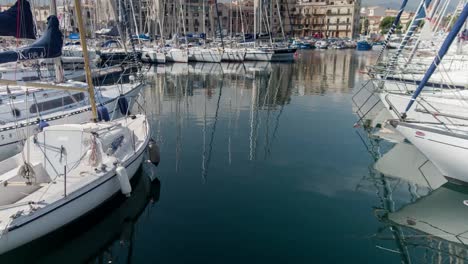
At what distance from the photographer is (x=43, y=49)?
61.6ft

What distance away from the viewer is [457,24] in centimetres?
1452

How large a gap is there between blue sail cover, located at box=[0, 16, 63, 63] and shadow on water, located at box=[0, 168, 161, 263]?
31.2ft

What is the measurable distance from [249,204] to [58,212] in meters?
6.46

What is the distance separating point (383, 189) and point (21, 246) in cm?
1311

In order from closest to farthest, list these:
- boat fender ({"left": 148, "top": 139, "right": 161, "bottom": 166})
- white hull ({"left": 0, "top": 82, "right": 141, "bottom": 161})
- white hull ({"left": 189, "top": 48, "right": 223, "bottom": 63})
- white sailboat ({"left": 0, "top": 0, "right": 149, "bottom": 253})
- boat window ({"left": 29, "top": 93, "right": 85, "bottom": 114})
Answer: white sailboat ({"left": 0, "top": 0, "right": 149, "bottom": 253})
boat fender ({"left": 148, "top": 139, "right": 161, "bottom": 166})
white hull ({"left": 0, "top": 82, "right": 141, "bottom": 161})
boat window ({"left": 29, "top": 93, "right": 85, "bottom": 114})
white hull ({"left": 189, "top": 48, "right": 223, "bottom": 63})

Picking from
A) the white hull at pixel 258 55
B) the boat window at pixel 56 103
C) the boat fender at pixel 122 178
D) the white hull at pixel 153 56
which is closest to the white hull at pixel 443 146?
the boat fender at pixel 122 178

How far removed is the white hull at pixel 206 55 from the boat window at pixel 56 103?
164 ft

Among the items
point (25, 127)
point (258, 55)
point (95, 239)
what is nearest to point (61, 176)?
point (95, 239)

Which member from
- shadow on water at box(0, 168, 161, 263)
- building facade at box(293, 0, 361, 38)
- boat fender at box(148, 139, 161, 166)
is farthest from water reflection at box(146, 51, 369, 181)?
building facade at box(293, 0, 361, 38)

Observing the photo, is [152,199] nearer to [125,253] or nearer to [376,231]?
[125,253]

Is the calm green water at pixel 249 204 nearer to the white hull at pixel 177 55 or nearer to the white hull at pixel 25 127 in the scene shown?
the white hull at pixel 25 127

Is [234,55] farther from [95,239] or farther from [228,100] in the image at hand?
[95,239]

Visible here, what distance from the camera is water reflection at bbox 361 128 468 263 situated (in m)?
11.2

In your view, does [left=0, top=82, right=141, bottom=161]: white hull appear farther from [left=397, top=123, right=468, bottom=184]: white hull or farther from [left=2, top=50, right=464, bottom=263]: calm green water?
[left=397, top=123, right=468, bottom=184]: white hull
